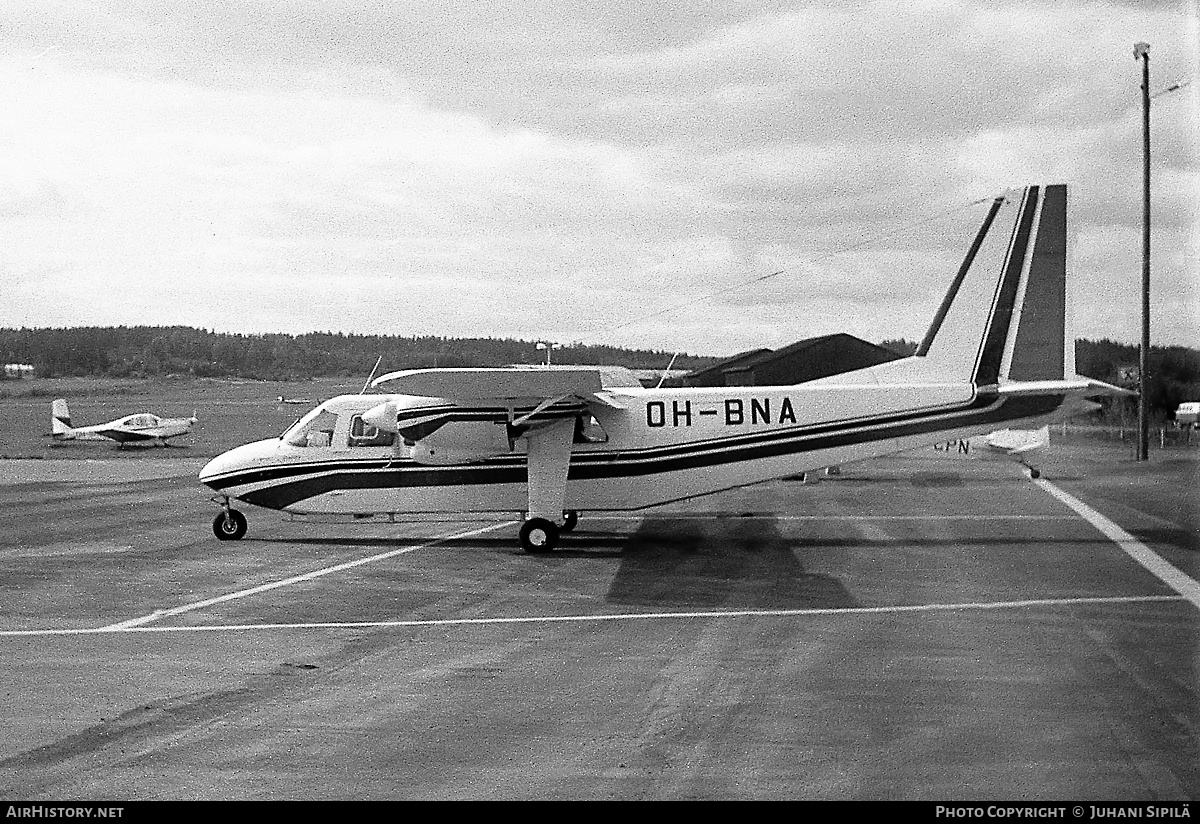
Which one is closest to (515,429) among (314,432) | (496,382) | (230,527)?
(496,382)

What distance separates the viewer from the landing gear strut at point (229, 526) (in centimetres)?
2112

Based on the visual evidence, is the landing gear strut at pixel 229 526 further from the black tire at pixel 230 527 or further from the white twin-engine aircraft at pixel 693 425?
the white twin-engine aircraft at pixel 693 425

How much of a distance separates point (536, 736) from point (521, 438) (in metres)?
12.2

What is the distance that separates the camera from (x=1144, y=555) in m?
17.8

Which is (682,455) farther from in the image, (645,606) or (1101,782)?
(1101,782)

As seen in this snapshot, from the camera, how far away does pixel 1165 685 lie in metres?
9.45

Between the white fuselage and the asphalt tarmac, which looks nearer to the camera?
the asphalt tarmac

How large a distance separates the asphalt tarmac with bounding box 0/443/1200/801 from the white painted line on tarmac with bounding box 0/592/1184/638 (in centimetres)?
7

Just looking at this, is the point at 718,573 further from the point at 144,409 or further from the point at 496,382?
the point at 144,409

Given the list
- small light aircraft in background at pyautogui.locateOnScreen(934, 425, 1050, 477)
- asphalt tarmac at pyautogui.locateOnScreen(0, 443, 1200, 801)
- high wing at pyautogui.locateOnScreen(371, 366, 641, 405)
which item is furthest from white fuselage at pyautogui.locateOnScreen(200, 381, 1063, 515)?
small light aircraft in background at pyautogui.locateOnScreen(934, 425, 1050, 477)

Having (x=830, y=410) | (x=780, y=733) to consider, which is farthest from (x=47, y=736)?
(x=830, y=410)

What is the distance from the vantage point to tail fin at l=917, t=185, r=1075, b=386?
2020 cm

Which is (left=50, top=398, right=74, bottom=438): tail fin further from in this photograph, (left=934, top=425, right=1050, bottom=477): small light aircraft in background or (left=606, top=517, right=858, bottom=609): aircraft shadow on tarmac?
(left=606, top=517, right=858, bottom=609): aircraft shadow on tarmac

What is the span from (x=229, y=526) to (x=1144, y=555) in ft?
47.5
